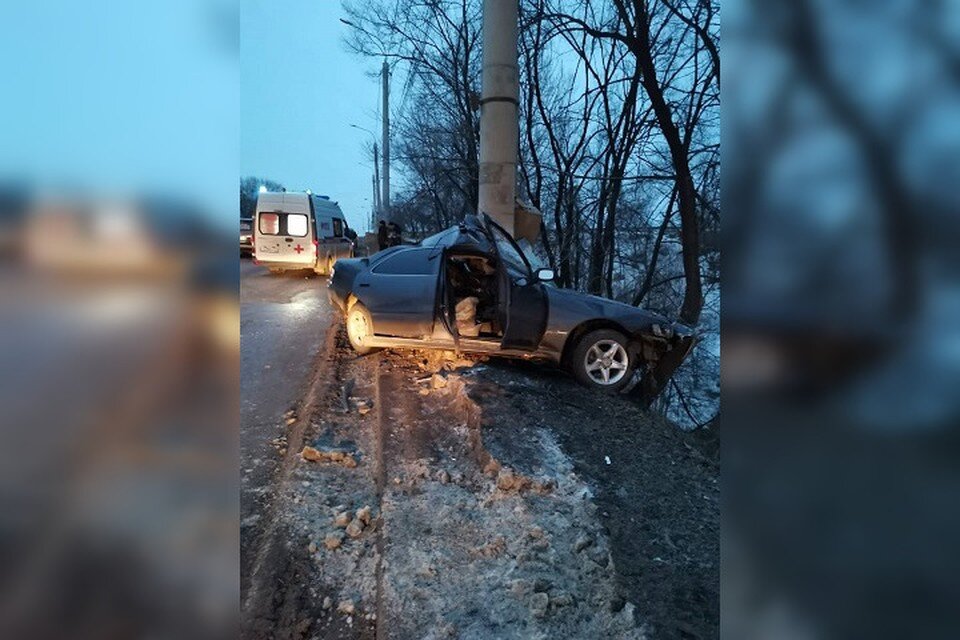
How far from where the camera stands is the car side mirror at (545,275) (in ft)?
23.1

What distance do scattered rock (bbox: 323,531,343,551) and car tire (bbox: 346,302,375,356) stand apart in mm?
4194

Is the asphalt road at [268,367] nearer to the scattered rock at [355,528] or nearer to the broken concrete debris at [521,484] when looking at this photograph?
the scattered rock at [355,528]

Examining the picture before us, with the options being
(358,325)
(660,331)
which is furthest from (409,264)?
(660,331)

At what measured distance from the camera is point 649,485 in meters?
Result: 4.61

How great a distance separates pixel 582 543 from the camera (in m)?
3.63

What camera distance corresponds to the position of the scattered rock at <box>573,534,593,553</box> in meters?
3.60

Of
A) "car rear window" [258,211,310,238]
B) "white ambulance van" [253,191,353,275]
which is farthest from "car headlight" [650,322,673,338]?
"car rear window" [258,211,310,238]

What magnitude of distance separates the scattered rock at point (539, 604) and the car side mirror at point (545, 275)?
14.3ft
